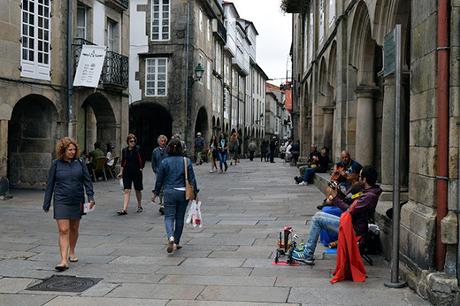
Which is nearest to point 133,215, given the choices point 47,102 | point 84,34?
point 47,102

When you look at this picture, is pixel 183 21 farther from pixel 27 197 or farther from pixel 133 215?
pixel 133 215

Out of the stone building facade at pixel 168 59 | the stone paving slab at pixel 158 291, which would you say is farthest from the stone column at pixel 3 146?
the stone building facade at pixel 168 59

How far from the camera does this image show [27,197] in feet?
49.5

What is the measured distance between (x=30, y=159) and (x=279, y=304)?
44.8ft

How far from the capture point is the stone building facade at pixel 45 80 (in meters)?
15.0

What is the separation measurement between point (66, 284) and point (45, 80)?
1138cm

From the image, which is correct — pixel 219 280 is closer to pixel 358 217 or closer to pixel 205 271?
pixel 205 271

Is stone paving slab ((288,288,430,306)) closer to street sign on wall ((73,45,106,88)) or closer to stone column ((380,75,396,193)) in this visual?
stone column ((380,75,396,193))

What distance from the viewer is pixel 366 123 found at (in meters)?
11.7

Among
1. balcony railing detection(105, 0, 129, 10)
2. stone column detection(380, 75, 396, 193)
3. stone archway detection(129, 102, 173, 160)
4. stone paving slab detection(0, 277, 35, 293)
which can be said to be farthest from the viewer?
stone archway detection(129, 102, 173, 160)

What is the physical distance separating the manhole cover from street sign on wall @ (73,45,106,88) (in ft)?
38.8

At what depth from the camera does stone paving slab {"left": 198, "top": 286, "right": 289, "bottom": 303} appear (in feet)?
18.8

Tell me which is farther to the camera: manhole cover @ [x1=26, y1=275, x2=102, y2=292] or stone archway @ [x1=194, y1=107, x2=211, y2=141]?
stone archway @ [x1=194, y1=107, x2=211, y2=141]

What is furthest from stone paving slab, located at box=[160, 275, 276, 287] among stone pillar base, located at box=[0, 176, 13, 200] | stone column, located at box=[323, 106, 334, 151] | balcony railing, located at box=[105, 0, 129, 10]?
balcony railing, located at box=[105, 0, 129, 10]
